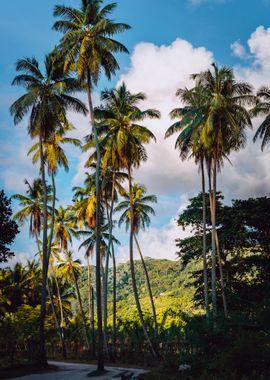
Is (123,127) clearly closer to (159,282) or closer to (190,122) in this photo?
(190,122)

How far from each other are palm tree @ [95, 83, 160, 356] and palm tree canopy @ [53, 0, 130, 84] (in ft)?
16.3

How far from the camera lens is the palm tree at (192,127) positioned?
23.0 meters

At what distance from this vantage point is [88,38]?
20953 mm

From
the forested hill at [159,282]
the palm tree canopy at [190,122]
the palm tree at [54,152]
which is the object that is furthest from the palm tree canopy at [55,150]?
the forested hill at [159,282]

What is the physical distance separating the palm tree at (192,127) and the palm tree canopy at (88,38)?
226 inches

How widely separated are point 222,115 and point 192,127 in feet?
6.33

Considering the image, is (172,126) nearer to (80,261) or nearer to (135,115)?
(135,115)

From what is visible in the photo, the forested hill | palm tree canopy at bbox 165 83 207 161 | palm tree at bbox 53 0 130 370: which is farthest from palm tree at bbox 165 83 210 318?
the forested hill

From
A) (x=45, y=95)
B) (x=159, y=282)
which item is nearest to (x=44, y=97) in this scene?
(x=45, y=95)

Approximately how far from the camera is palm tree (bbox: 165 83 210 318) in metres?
23.0

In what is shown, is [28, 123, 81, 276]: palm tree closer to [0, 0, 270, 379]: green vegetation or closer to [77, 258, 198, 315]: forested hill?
[0, 0, 270, 379]: green vegetation

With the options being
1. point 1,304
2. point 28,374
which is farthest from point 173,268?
point 28,374

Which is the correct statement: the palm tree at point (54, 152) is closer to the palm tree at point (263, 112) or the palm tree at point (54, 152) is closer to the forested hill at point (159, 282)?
the palm tree at point (263, 112)

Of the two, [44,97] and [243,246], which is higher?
[44,97]
